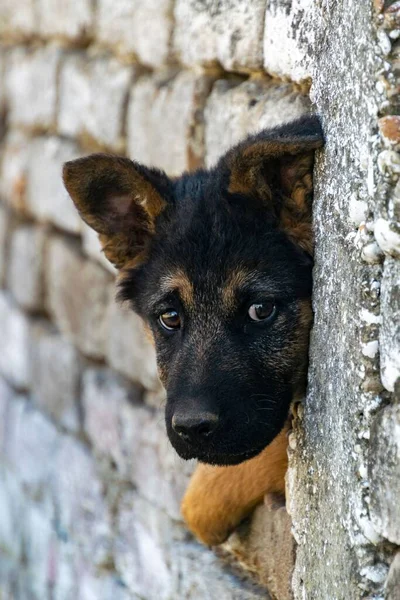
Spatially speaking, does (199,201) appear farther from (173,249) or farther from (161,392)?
(161,392)

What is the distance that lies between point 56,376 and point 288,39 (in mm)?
3632

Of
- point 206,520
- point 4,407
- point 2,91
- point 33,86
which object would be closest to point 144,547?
point 206,520

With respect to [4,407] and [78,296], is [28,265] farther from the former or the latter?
[4,407]

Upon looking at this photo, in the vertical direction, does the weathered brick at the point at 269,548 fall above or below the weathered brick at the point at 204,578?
above

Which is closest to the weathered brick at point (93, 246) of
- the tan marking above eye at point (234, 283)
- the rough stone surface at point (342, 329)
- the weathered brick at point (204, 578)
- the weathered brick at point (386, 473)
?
the weathered brick at point (204, 578)

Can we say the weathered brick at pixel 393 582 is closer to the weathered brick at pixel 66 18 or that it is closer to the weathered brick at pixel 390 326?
the weathered brick at pixel 390 326

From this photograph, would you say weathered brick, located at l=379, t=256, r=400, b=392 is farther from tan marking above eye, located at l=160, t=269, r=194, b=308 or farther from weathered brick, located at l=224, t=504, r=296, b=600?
weathered brick, located at l=224, t=504, r=296, b=600

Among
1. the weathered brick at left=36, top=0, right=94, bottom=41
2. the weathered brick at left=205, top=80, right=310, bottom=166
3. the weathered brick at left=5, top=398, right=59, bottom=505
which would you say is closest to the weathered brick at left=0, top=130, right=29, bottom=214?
the weathered brick at left=36, top=0, right=94, bottom=41

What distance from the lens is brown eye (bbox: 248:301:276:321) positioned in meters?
3.20

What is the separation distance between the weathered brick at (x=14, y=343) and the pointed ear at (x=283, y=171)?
4.08 m

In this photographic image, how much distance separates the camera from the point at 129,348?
211 inches

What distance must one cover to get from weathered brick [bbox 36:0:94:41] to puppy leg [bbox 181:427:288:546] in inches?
121

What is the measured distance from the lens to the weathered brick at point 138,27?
15.9 ft

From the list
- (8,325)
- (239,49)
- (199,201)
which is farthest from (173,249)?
(8,325)
